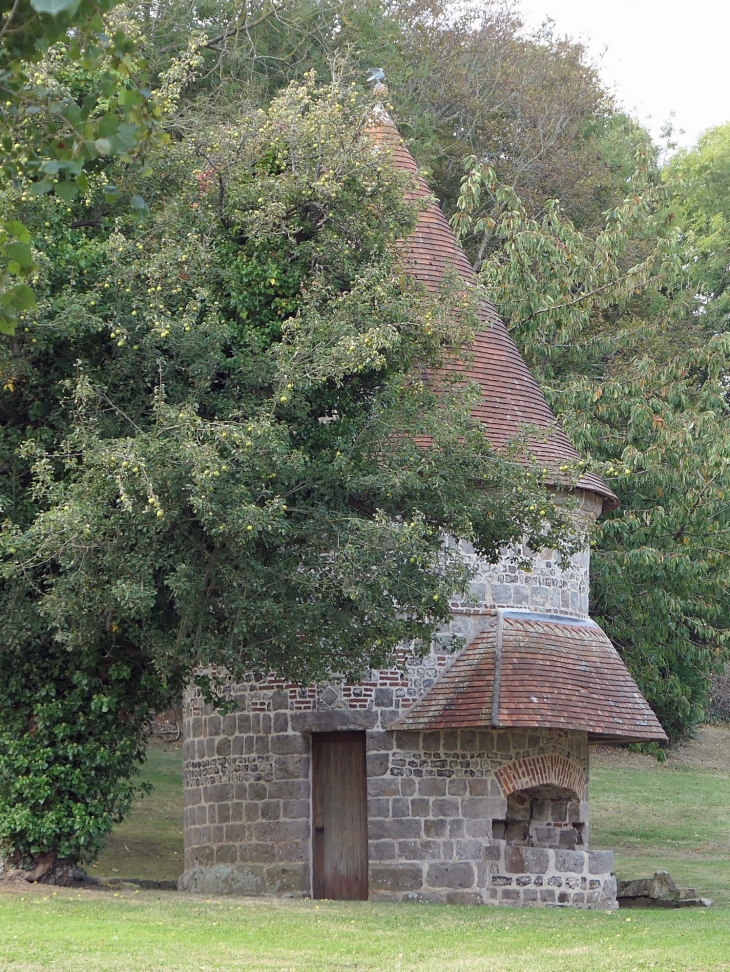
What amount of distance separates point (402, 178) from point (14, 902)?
7.49 meters

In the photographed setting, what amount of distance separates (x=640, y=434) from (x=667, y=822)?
883 cm

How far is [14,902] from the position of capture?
10406 millimetres

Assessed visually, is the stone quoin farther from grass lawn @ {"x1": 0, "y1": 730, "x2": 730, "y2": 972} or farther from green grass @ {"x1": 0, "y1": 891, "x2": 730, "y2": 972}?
green grass @ {"x1": 0, "y1": 891, "x2": 730, "y2": 972}

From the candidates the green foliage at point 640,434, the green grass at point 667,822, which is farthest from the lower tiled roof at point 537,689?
the green grass at point 667,822

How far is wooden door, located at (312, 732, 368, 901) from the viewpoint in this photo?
13.3 metres

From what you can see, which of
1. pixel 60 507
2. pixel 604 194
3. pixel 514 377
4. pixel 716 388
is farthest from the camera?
pixel 604 194

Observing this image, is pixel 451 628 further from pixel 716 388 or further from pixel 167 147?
pixel 716 388

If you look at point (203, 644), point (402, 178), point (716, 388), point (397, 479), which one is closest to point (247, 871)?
point (203, 644)

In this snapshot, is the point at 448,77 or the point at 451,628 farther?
the point at 448,77

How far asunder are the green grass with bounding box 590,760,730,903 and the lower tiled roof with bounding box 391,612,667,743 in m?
3.37

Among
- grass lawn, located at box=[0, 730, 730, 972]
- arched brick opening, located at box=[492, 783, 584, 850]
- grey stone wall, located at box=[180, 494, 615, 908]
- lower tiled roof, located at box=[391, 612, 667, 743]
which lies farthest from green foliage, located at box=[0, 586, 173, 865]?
arched brick opening, located at box=[492, 783, 584, 850]

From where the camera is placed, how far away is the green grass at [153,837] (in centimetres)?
1673

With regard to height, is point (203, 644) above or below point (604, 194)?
below

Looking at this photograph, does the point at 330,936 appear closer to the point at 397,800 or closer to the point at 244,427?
the point at 397,800
